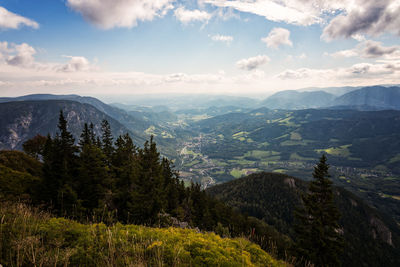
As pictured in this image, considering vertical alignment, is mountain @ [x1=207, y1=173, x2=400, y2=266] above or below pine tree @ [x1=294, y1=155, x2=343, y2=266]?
below

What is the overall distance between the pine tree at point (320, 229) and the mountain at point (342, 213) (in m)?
96.4

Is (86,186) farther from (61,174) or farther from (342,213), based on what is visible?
(342,213)

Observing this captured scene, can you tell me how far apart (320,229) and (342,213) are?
451 feet

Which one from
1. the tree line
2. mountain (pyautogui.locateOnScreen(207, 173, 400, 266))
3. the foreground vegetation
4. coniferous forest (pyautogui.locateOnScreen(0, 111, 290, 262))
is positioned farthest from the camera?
mountain (pyautogui.locateOnScreen(207, 173, 400, 266))

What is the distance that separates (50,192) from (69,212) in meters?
4.51

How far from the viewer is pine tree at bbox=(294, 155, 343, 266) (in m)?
19.3

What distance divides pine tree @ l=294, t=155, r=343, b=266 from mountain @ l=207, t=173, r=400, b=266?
316 ft

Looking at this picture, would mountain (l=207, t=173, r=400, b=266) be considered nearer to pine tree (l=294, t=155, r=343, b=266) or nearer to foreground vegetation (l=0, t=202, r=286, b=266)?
pine tree (l=294, t=155, r=343, b=266)

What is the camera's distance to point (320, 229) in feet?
63.6

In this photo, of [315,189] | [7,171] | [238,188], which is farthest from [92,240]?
[238,188]

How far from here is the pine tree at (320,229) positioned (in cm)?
1928

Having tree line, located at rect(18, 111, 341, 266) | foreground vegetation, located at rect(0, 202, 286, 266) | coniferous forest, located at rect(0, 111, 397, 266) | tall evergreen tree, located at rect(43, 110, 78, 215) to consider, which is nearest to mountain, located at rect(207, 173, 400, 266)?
tree line, located at rect(18, 111, 341, 266)

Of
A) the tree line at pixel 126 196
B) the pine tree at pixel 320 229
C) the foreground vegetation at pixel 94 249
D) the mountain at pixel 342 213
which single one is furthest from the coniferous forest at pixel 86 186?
the mountain at pixel 342 213

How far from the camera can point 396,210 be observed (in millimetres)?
180250
